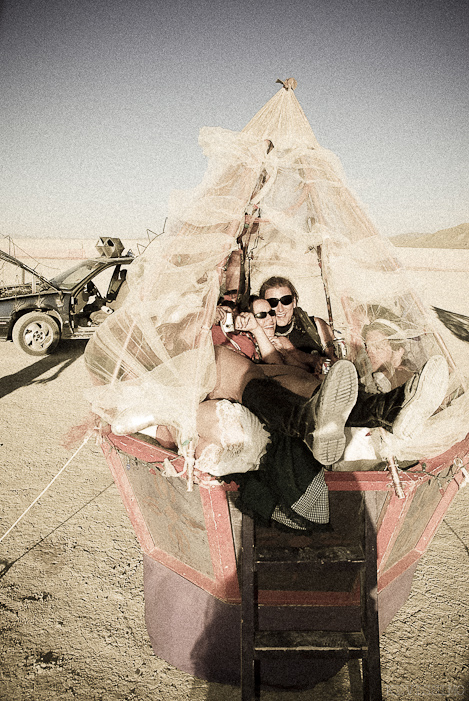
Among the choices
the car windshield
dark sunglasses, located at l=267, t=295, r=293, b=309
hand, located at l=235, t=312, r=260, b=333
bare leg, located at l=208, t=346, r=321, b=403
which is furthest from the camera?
the car windshield

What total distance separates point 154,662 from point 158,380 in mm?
1806

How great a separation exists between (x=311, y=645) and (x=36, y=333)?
7296 millimetres

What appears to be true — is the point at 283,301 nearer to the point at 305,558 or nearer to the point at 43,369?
the point at 305,558

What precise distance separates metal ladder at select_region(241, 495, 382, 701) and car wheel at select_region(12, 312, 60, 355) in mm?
6874

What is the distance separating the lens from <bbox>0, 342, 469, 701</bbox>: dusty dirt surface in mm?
2234

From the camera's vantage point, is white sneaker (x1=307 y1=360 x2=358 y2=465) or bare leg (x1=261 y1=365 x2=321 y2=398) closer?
white sneaker (x1=307 y1=360 x2=358 y2=465)

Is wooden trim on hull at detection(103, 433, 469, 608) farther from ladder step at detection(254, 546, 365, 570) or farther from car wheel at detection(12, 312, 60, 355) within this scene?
car wheel at detection(12, 312, 60, 355)

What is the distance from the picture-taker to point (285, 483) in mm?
1821

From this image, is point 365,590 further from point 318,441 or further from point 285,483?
point 318,441

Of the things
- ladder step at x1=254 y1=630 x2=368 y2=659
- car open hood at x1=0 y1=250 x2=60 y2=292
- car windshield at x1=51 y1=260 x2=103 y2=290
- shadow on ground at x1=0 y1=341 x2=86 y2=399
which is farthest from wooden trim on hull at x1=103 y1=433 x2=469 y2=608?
car windshield at x1=51 y1=260 x2=103 y2=290

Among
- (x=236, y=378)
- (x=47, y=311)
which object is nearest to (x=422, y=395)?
(x=236, y=378)

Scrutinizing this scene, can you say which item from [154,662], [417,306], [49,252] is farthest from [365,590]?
[49,252]

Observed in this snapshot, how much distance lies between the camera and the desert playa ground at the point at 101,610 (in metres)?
2.24

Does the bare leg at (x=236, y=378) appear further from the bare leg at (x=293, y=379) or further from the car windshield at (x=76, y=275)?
the car windshield at (x=76, y=275)
